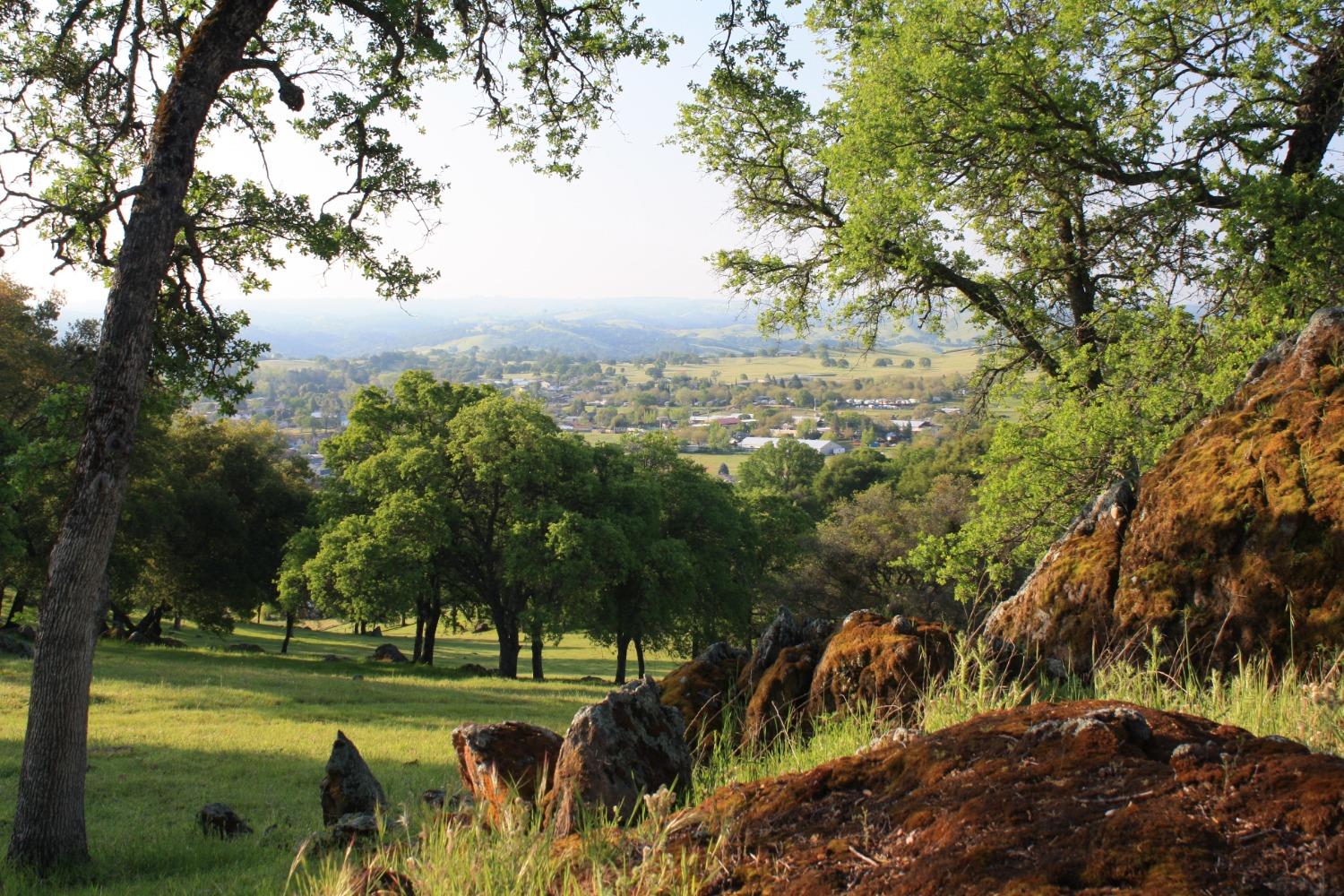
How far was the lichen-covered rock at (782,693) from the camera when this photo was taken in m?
6.93

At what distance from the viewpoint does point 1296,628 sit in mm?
6129

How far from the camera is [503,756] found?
19.2 feet

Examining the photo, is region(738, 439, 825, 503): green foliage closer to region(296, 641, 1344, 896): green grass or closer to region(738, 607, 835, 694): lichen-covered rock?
region(738, 607, 835, 694): lichen-covered rock

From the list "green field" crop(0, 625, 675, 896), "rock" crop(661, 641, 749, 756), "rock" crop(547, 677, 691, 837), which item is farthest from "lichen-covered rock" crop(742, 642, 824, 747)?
"green field" crop(0, 625, 675, 896)

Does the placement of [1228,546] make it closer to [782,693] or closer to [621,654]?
[782,693]

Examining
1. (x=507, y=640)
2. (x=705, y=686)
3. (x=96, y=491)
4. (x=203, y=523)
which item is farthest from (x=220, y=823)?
(x=203, y=523)

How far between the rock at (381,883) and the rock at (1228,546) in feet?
16.9

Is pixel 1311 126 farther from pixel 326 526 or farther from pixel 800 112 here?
pixel 326 526

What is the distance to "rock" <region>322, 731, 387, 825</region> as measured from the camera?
927cm

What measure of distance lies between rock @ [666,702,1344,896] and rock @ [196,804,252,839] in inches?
352

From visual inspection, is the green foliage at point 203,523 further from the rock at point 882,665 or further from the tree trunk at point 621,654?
the rock at point 882,665

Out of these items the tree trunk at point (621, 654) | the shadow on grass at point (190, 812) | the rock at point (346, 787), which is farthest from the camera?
the tree trunk at point (621, 654)

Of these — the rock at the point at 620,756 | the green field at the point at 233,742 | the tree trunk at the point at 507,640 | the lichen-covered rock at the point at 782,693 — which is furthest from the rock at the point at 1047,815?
the tree trunk at the point at 507,640

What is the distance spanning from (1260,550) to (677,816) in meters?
5.34
